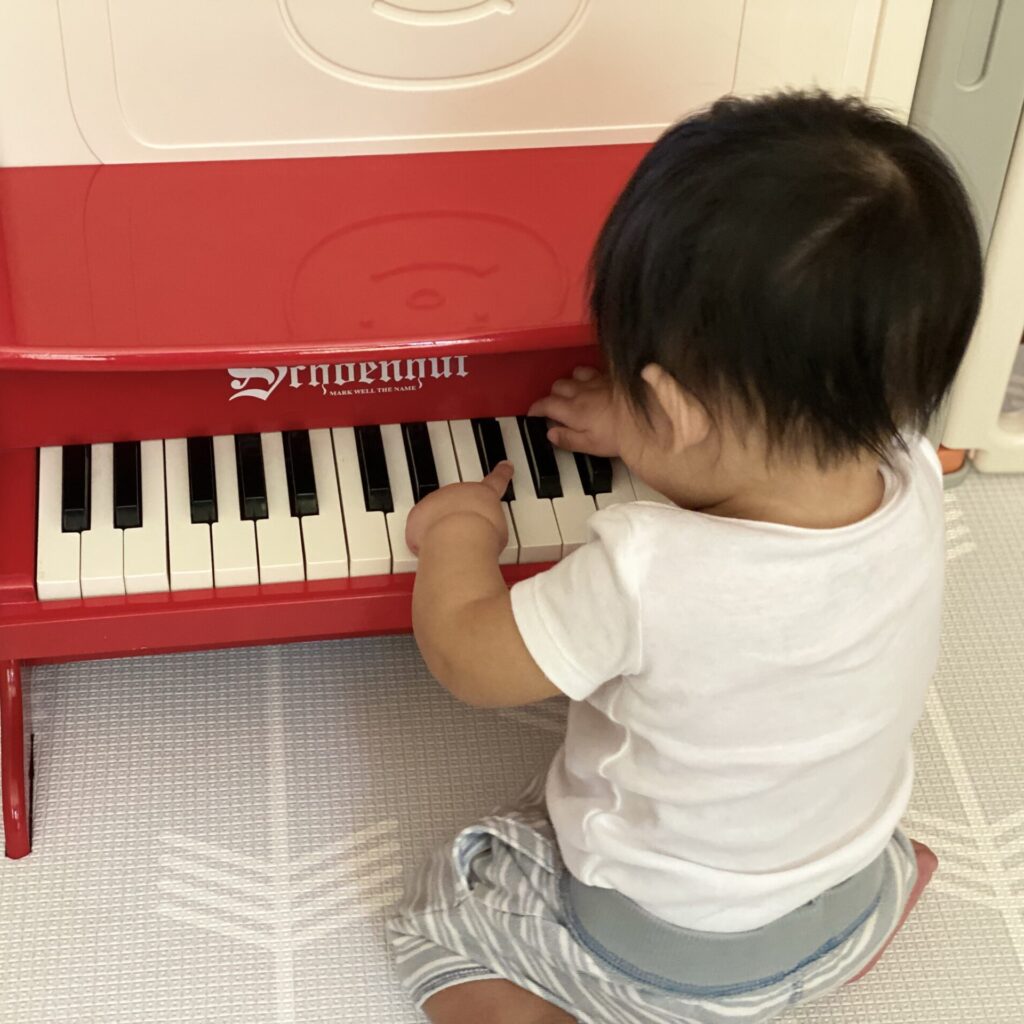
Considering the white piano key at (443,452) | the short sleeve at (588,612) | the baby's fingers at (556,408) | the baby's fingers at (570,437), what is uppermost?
the short sleeve at (588,612)

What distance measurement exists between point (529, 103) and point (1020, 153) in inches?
20.5

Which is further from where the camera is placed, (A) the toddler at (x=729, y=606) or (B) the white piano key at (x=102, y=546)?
(B) the white piano key at (x=102, y=546)

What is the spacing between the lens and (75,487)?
3.71ft

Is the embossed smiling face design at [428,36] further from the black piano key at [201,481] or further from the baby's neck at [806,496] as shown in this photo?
the baby's neck at [806,496]

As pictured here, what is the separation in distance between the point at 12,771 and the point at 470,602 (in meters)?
0.53

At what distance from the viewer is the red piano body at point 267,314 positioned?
105 centimetres

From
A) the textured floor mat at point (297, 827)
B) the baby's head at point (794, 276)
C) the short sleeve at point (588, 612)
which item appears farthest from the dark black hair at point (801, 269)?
the textured floor mat at point (297, 827)

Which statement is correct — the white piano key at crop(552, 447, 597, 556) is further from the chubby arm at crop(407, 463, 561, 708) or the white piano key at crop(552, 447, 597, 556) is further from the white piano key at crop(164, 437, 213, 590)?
the white piano key at crop(164, 437, 213, 590)

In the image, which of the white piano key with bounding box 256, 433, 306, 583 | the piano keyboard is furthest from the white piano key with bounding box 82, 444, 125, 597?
the white piano key with bounding box 256, 433, 306, 583

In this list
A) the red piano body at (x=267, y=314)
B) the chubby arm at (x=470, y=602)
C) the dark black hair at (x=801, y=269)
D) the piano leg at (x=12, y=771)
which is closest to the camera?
the dark black hair at (x=801, y=269)

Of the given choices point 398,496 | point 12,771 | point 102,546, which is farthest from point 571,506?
point 12,771

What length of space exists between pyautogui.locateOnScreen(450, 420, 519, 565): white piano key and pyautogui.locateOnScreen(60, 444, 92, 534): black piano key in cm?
30

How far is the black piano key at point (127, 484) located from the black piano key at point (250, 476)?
0.26ft

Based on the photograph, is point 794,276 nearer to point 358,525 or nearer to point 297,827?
point 358,525
